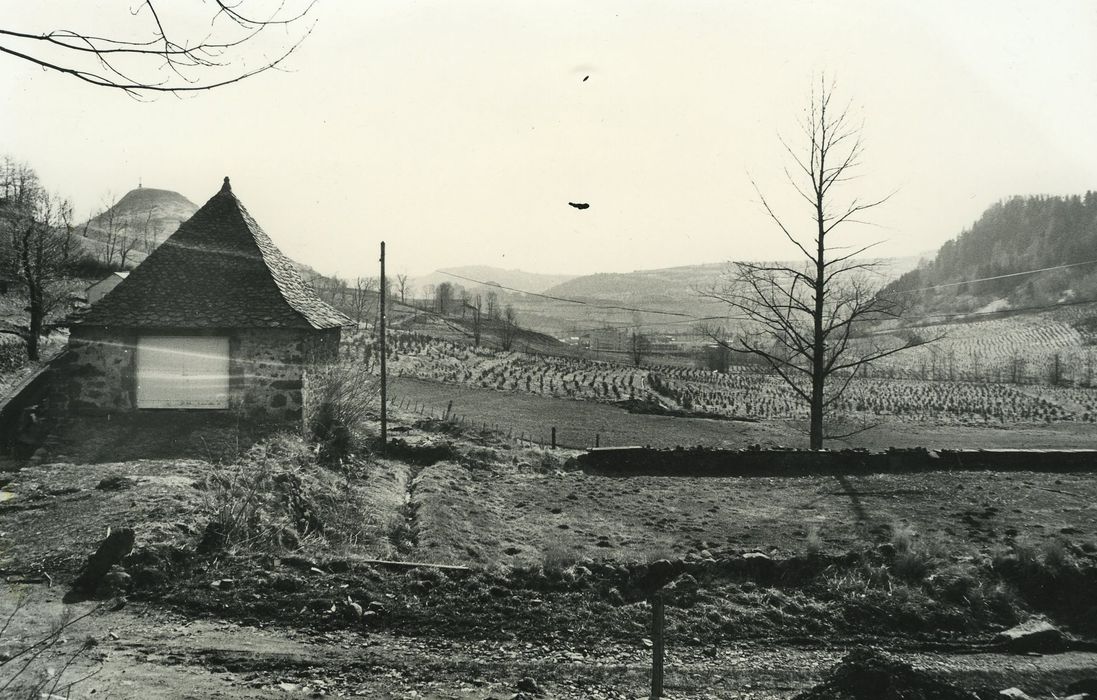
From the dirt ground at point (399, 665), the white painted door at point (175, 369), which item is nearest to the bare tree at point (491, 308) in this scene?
the white painted door at point (175, 369)

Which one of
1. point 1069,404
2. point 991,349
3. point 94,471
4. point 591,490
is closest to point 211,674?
point 94,471

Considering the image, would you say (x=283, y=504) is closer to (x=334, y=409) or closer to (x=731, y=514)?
(x=334, y=409)

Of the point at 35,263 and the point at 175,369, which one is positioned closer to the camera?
the point at 175,369

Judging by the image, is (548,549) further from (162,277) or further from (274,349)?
(162,277)

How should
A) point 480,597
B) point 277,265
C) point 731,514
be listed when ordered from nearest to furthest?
point 480,597 → point 731,514 → point 277,265

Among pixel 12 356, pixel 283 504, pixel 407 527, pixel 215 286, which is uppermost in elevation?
pixel 215 286

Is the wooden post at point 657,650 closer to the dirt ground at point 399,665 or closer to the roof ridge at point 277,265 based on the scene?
the dirt ground at point 399,665

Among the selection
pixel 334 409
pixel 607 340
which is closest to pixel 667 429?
pixel 334 409
